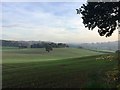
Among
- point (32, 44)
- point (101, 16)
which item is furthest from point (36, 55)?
point (101, 16)

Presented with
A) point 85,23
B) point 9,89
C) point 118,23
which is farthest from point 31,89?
point 118,23

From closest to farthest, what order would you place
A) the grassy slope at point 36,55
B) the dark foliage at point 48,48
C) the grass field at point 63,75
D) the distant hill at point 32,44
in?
the grass field at point 63,75
the grassy slope at point 36,55
the dark foliage at point 48,48
the distant hill at point 32,44

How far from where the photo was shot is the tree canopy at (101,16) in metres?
33.5

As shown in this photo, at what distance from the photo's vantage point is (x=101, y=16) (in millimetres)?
34344

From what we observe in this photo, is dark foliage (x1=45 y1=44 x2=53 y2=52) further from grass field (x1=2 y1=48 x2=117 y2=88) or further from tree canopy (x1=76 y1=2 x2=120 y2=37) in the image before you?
tree canopy (x1=76 y1=2 x2=120 y2=37)

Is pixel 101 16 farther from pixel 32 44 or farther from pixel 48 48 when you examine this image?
pixel 32 44

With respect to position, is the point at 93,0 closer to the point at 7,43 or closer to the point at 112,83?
the point at 112,83

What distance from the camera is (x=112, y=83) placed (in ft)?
71.5

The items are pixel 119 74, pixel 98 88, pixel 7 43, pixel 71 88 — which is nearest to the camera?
pixel 98 88


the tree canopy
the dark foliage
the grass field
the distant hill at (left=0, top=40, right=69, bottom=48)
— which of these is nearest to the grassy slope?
the dark foliage

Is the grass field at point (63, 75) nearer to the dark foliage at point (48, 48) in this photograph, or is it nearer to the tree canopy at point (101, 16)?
the tree canopy at point (101, 16)

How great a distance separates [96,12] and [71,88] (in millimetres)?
10641

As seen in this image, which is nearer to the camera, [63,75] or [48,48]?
[63,75]

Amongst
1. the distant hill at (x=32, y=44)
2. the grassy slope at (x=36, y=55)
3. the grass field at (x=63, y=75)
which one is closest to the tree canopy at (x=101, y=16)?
the grass field at (x=63, y=75)
